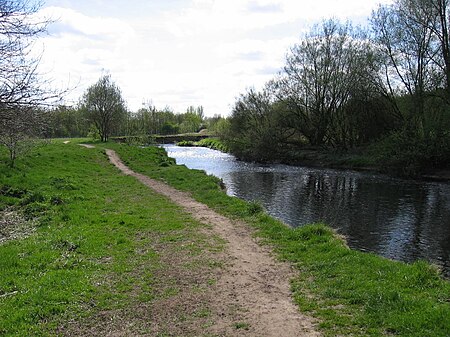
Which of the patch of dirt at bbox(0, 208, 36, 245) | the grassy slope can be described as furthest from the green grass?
the patch of dirt at bbox(0, 208, 36, 245)

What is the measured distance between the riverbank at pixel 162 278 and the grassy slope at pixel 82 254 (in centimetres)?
2

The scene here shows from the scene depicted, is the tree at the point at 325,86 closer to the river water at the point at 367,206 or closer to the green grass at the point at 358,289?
the river water at the point at 367,206

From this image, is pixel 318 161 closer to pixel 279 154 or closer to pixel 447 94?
pixel 279 154

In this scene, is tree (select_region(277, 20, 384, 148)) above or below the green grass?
above

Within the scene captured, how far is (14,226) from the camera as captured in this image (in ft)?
40.1

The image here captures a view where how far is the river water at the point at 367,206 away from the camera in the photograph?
1350 cm

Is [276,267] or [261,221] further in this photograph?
[261,221]

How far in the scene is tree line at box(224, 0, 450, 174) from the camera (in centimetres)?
3195

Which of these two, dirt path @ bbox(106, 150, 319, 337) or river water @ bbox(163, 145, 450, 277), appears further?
river water @ bbox(163, 145, 450, 277)

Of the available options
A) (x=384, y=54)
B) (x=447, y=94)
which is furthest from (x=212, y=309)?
(x=384, y=54)

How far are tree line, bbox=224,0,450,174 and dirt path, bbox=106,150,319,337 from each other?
25.3 metres

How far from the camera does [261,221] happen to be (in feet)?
45.2

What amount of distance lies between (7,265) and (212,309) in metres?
4.62

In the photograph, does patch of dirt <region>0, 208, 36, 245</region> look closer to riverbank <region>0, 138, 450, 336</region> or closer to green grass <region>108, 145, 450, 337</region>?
riverbank <region>0, 138, 450, 336</region>
